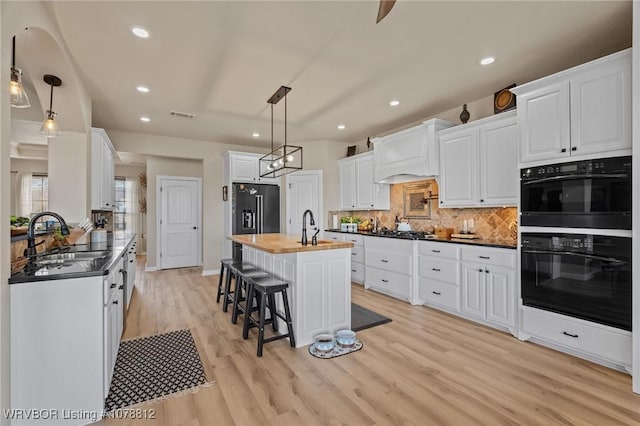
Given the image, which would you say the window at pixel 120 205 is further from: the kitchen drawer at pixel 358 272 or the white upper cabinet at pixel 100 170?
the kitchen drawer at pixel 358 272

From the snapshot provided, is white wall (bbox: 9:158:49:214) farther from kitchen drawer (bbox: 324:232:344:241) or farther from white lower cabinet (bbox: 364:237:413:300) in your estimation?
white lower cabinet (bbox: 364:237:413:300)

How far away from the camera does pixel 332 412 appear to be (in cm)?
193

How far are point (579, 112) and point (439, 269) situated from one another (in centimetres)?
208

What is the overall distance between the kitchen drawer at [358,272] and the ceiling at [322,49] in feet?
8.16

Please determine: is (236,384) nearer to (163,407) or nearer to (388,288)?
(163,407)

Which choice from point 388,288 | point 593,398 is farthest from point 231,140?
point 593,398

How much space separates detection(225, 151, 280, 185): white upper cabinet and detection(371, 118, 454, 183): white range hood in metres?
2.44

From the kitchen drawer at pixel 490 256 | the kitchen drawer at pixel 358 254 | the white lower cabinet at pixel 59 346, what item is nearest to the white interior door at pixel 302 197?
the kitchen drawer at pixel 358 254

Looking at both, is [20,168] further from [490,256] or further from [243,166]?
[490,256]

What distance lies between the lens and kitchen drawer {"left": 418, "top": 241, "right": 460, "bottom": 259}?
11.9 feet

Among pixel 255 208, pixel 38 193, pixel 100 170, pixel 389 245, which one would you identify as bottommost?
pixel 389 245

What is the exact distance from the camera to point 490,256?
326 cm

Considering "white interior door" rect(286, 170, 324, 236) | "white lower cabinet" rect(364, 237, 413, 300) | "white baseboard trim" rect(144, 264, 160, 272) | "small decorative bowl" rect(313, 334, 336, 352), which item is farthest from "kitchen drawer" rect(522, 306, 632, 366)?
"white baseboard trim" rect(144, 264, 160, 272)

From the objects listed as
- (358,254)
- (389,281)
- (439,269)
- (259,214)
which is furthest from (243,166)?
(439,269)
